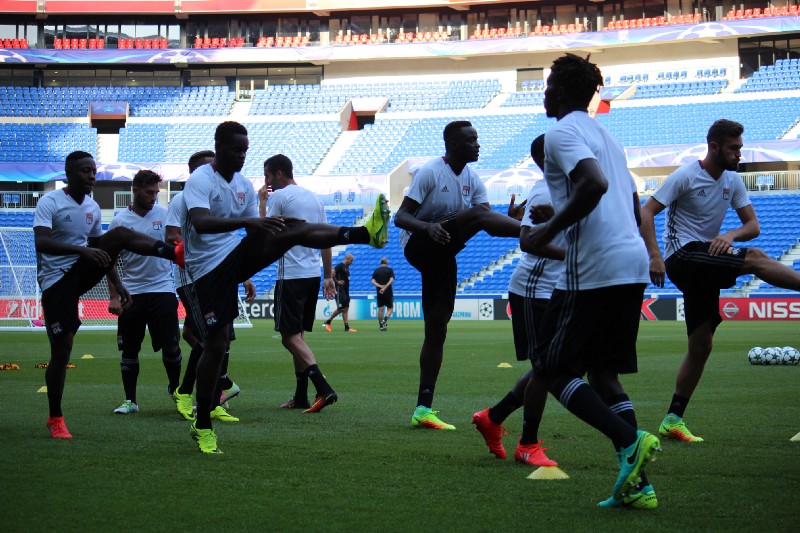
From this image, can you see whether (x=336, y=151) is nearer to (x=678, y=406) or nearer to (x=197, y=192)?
(x=678, y=406)

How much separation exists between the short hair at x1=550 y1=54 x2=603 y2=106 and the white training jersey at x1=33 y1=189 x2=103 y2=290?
403 centimetres

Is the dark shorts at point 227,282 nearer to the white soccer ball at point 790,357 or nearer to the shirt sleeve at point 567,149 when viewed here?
the shirt sleeve at point 567,149

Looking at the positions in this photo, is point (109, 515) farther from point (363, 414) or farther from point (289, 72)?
point (289, 72)

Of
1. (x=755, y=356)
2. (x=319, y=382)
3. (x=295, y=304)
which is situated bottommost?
(x=755, y=356)

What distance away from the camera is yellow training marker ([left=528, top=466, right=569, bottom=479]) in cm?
555

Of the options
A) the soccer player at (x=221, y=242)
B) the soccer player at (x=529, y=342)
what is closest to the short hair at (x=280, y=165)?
the soccer player at (x=221, y=242)

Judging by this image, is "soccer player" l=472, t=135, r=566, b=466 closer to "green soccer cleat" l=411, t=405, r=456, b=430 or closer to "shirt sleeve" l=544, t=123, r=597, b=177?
"shirt sleeve" l=544, t=123, r=597, b=177

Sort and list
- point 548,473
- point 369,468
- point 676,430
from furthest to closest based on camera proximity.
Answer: point 676,430 → point 369,468 → point 548,473

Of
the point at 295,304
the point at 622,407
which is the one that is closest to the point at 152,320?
the point at 295,304

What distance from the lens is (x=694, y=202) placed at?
24.1 feet

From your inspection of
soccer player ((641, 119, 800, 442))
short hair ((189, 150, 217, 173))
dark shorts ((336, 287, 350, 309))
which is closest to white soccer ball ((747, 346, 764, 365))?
soccer player ((641, 119, 800, 442))

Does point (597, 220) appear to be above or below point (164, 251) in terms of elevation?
above

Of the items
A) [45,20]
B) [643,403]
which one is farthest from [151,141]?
[643,403]

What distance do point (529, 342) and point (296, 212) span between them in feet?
12.9
